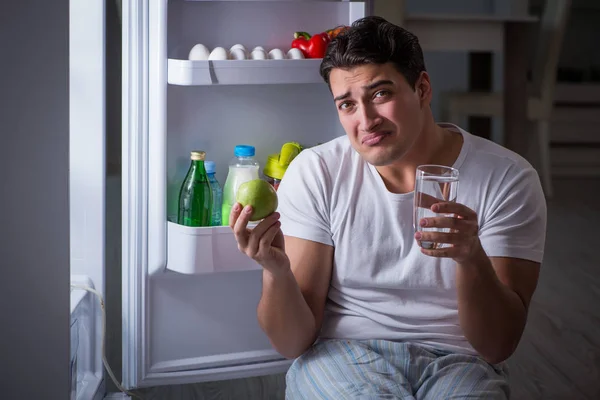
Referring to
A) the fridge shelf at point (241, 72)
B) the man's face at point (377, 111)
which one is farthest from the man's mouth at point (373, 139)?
the fridge shelf at point (241, 72)

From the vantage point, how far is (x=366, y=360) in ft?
4.11

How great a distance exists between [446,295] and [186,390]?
88 cm

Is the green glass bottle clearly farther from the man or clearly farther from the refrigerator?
the man

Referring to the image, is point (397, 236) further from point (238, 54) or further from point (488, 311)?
point (238, 54)

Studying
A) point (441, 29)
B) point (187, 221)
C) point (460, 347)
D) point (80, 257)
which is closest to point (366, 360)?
point (460, 347)

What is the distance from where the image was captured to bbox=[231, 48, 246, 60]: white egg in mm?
1670

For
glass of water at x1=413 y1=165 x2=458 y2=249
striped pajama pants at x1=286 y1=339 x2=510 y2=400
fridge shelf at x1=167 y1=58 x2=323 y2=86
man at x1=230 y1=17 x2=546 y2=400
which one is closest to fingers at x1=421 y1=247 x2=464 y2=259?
glass of water at x1=413 y1=165 x2=458 y2=249

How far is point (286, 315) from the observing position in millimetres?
1259

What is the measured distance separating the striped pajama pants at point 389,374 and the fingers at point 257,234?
0.25 meters

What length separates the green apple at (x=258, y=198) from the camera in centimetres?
115

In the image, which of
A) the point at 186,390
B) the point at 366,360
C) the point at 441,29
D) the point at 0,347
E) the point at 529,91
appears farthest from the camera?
the point at 529,91

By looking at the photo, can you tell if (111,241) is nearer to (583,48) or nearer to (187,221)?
(187,221)

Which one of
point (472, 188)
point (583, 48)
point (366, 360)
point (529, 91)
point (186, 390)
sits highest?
point (583, 48)

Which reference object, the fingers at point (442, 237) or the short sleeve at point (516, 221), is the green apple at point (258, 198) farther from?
the short sleeve at point (516, 221)
